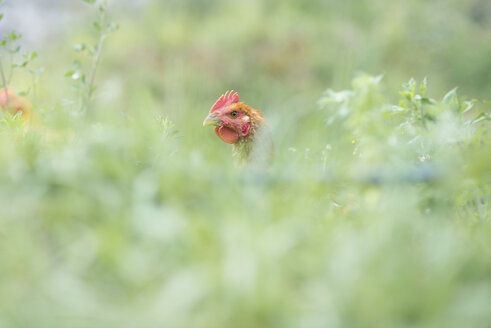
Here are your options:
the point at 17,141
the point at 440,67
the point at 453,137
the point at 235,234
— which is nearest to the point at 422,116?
the point at 453,137

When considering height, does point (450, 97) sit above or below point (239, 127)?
below

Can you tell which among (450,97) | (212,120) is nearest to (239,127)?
(212,120)

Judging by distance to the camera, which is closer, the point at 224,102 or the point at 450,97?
the point at 450,97

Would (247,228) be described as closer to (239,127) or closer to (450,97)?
(450,97)

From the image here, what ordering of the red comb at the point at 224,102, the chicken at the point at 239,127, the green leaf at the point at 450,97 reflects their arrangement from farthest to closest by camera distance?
1. the red comb at the point at 224,102
2. the chicken at the point at 239,127
3. the green leaf at the point at 450,97

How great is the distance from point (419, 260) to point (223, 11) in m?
9.65

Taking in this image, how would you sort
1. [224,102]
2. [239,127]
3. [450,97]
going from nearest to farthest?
[450,97], [239,127], [224,102]

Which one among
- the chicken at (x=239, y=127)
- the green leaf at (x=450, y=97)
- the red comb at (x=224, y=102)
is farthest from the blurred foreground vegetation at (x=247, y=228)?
the red comb at (x=224, y=102)

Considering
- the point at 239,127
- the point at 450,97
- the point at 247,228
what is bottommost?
the point at 247,228

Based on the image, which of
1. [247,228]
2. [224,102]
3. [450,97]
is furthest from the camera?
[224,102]

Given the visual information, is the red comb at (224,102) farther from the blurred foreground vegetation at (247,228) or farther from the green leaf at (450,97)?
the green leaf at (450,97)

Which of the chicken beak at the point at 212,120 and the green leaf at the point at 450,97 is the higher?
the chicken beak at the point at 212,120

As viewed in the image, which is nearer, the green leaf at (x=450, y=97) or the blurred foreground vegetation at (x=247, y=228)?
the blurred foreground vegetation at (x=247, y=228)

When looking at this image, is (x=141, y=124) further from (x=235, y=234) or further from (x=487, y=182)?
(x=487, y=182)
